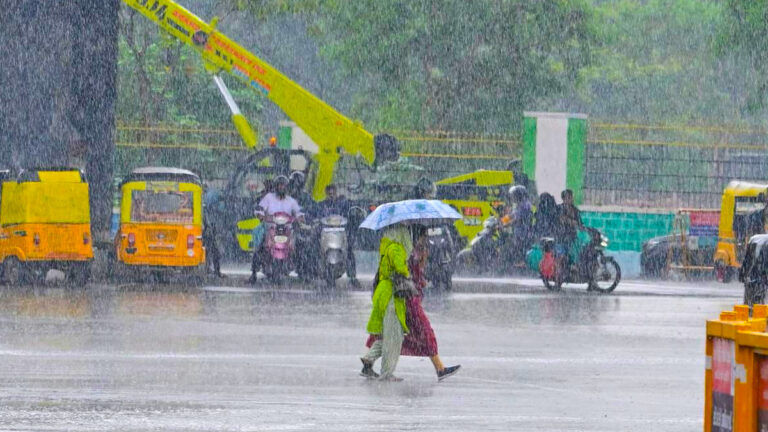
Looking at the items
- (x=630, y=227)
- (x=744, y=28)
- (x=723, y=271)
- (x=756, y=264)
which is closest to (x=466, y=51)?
(x=744, y=28)

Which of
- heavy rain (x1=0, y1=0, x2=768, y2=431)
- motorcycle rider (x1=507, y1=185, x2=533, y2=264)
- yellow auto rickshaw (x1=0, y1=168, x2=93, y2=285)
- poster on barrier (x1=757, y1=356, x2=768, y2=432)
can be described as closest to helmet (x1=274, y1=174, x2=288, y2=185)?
heavy rain (x1=0, y1=0, x2=768, y2=431)

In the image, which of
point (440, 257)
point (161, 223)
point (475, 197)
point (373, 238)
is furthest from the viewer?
point (475, 197)

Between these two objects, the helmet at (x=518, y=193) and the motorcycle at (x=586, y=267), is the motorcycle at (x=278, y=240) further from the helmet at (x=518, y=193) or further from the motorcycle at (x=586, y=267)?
the helmet at (x=518, y=193)

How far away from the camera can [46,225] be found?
21688mm

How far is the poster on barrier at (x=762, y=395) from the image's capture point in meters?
5.03

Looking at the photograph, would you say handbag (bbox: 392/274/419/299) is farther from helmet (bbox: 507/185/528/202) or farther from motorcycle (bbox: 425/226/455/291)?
helmet (bbox: 507/185/528/202)

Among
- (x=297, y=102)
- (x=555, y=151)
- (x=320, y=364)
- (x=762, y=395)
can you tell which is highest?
(x=297, y=102)

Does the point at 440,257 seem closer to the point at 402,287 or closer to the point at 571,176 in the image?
the point at 571,176

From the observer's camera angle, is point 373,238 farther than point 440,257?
Yes

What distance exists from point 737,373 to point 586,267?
18190 mm

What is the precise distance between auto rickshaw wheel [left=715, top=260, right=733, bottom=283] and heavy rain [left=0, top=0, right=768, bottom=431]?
4 cm

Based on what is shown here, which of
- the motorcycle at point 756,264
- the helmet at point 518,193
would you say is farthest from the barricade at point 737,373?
the helmet at point 518,193

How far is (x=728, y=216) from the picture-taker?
25.8m

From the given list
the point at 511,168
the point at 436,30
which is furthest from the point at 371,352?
the point at 436,30
